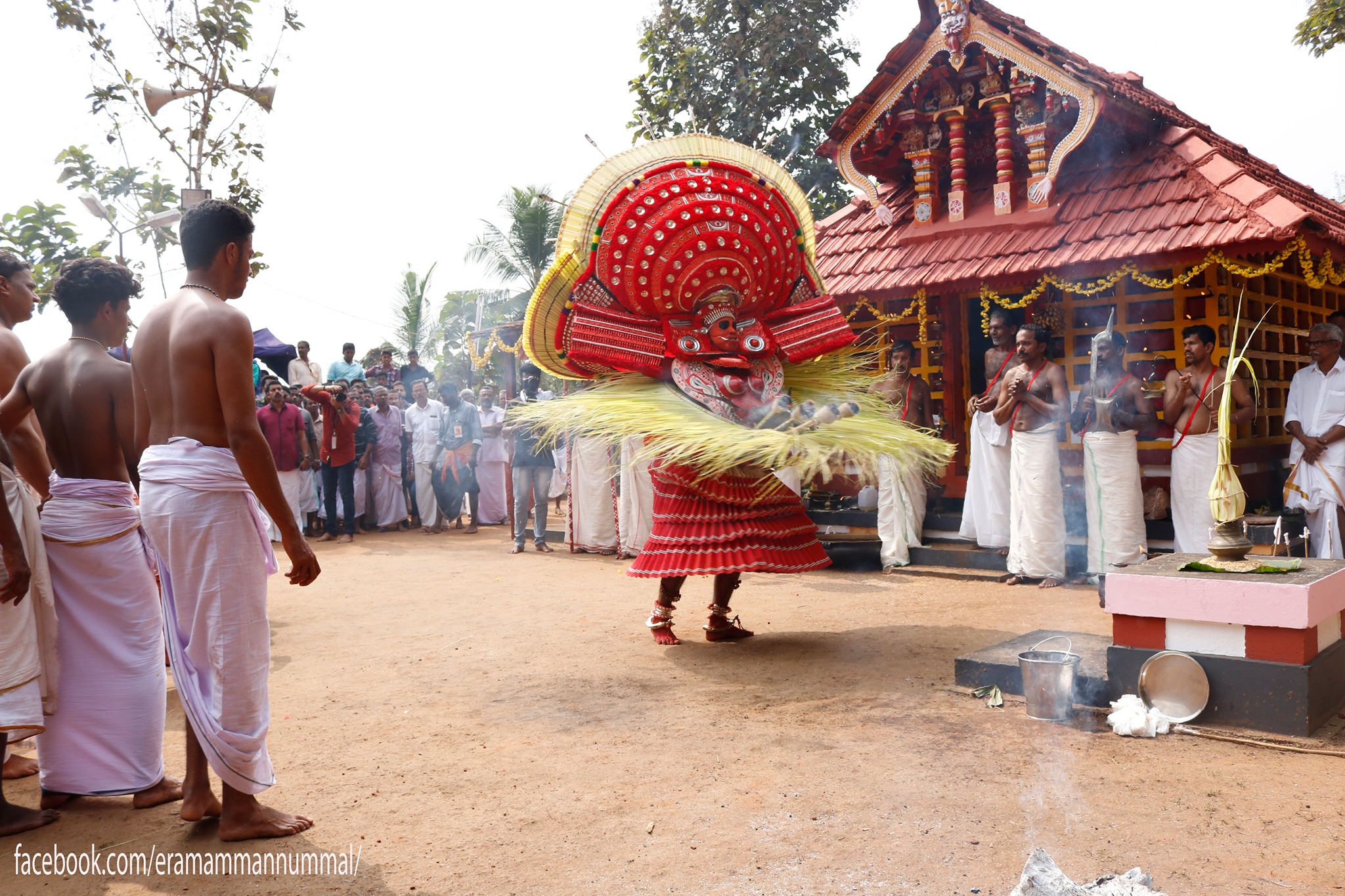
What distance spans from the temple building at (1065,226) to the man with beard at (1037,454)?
68 cm

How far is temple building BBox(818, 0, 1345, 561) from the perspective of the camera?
736cm

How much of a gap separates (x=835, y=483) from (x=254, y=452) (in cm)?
770

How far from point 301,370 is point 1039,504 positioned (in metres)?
11.1

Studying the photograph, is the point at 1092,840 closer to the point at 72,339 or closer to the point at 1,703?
the point at 1,703

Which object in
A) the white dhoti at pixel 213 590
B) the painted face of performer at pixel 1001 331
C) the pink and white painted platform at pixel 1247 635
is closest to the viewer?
the white dhoti at pixel 213 590

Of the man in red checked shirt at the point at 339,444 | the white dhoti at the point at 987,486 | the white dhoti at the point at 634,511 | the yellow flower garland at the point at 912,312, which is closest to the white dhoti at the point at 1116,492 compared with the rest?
the white dhoti at the point at 987,486

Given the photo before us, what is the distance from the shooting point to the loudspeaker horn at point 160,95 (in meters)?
10.7

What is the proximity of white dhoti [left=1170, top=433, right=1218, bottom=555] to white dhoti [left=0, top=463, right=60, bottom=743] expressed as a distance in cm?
708

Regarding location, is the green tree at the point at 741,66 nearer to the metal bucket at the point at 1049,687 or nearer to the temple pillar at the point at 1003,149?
the temple pillar at the point at 1003,149

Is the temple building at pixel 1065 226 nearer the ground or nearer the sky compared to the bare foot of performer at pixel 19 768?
nearer the sky

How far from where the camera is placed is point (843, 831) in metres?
3.08

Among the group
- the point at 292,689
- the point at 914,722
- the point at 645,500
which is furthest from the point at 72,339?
the point at 645,500

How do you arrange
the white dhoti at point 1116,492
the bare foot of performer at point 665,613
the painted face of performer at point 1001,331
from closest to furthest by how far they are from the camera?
the bare foot of performer at point 665,613 < the white dhoti at point 1116,492 < the painted face of performer at point 1001,331

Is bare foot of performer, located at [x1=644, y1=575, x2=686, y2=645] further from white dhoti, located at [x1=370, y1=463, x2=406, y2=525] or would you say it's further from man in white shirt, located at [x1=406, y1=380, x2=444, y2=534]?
white dhoti, located at [x1=370, y1=463, x2=406, y2=525]
